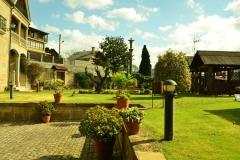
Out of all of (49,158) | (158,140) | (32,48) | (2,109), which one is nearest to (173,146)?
(158,140)

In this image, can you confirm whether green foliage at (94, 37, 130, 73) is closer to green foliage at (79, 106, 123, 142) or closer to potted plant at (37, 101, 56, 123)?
potted plant at (37, 101, 56, 123)

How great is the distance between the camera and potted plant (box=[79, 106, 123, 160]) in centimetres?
866

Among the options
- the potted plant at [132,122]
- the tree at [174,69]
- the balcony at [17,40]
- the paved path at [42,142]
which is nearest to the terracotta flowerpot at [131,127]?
the potted plant at [132,122]

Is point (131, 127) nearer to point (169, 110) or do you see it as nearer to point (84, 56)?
point (169, 110)

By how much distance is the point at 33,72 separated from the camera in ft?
141

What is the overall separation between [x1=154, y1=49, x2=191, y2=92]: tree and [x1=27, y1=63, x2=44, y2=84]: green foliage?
20.0 meters

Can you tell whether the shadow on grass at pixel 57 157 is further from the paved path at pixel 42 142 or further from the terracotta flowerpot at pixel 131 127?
the terracotta flowerpot at pixel 131 127

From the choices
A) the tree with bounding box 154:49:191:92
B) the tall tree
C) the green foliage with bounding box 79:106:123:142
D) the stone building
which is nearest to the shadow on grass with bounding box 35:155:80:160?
the green foliage with bounding box 79:106:123:142

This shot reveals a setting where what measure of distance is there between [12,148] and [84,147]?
2.32 m

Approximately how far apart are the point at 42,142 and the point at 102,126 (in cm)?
418

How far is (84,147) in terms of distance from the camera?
1111 cm

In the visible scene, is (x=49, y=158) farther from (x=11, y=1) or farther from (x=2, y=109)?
(x=11, y=1)

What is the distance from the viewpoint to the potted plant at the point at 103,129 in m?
8.66

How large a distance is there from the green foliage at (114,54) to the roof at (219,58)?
73.0 feet
